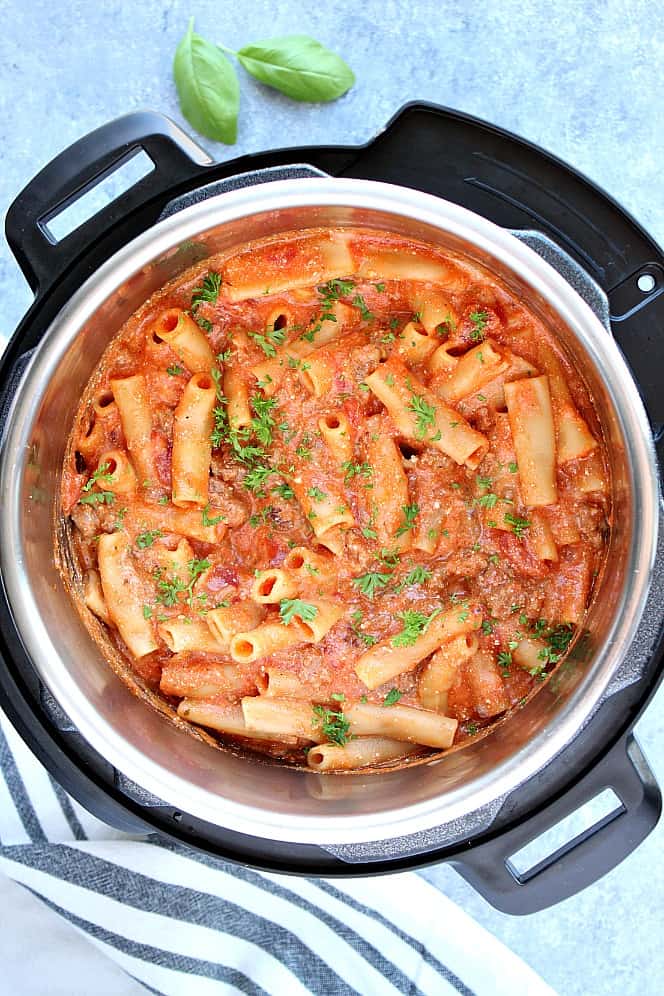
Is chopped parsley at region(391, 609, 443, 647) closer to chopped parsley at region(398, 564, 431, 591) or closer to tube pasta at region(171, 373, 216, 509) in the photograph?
chopped parsley at region(398, 564, 431, 591)

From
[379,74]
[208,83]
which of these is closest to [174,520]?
[208,83]

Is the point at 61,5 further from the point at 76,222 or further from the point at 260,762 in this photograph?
the point at 260,762

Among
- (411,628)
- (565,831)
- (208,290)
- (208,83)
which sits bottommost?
(565,831)

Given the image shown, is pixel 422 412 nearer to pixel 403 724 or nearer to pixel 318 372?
pixel 318 372

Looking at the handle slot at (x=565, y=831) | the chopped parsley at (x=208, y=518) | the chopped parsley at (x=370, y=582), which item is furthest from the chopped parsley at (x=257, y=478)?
the handle slot at (x=565, y=831)

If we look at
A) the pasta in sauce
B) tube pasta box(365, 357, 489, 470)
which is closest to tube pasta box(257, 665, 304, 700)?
the pasta in sauce

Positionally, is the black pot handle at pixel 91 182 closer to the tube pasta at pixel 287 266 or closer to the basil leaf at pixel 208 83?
the tube pasta at pixel 287 266
